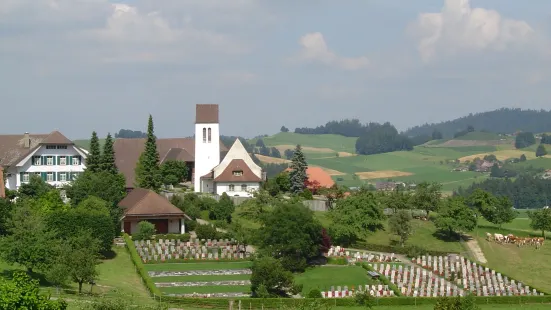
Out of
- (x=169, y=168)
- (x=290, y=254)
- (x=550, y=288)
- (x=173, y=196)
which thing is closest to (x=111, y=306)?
(x=290, y=254)

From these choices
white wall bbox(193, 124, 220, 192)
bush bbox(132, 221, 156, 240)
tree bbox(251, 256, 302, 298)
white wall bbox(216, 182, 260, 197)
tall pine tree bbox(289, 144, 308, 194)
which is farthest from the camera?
white wall bbox(193, 124, 220, 192)

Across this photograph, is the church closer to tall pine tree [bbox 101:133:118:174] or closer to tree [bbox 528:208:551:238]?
tall pine tree [bbox 101:133:118:174]

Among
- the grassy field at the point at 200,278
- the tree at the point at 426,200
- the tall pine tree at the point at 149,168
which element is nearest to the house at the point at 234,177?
the tall pine tree at the point at 149,168

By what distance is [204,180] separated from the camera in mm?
92625

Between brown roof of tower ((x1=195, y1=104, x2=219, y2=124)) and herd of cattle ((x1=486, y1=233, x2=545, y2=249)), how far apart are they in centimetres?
3219

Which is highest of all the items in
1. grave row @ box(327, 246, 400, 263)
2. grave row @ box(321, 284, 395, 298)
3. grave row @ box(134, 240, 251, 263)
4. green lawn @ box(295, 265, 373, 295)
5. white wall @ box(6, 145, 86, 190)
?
white wall @ box(6, 145, 86, 190)

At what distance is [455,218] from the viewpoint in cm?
7731

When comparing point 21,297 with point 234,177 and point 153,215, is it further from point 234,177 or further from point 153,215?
point 234,177

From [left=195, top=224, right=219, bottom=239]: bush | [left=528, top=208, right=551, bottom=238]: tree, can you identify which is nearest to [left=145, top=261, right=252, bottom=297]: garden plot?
[left=195, top=224, right=219, bottom=239]: bush

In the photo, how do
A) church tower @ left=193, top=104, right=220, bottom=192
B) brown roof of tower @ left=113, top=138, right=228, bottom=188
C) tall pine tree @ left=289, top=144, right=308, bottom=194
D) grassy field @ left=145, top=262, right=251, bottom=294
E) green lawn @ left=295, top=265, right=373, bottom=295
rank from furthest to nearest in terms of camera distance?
church tower @ left=193, top=104, right=220, bottom=192
brown roof of tower @ left=113, top=138, right=228, bottom=188
tall pine tree @ left=289, top=144, right=308, bottom=194
green lawn @ left=295, top=265, right=373, bottom=295
grassy field @ left=145, top=262, right=251, bottom=294

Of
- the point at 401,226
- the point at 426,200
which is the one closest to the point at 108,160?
the point at 401,226

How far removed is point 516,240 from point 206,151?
33.6m

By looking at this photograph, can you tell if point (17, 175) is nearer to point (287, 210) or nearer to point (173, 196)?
point (173, 196)

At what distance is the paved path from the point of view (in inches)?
2852
